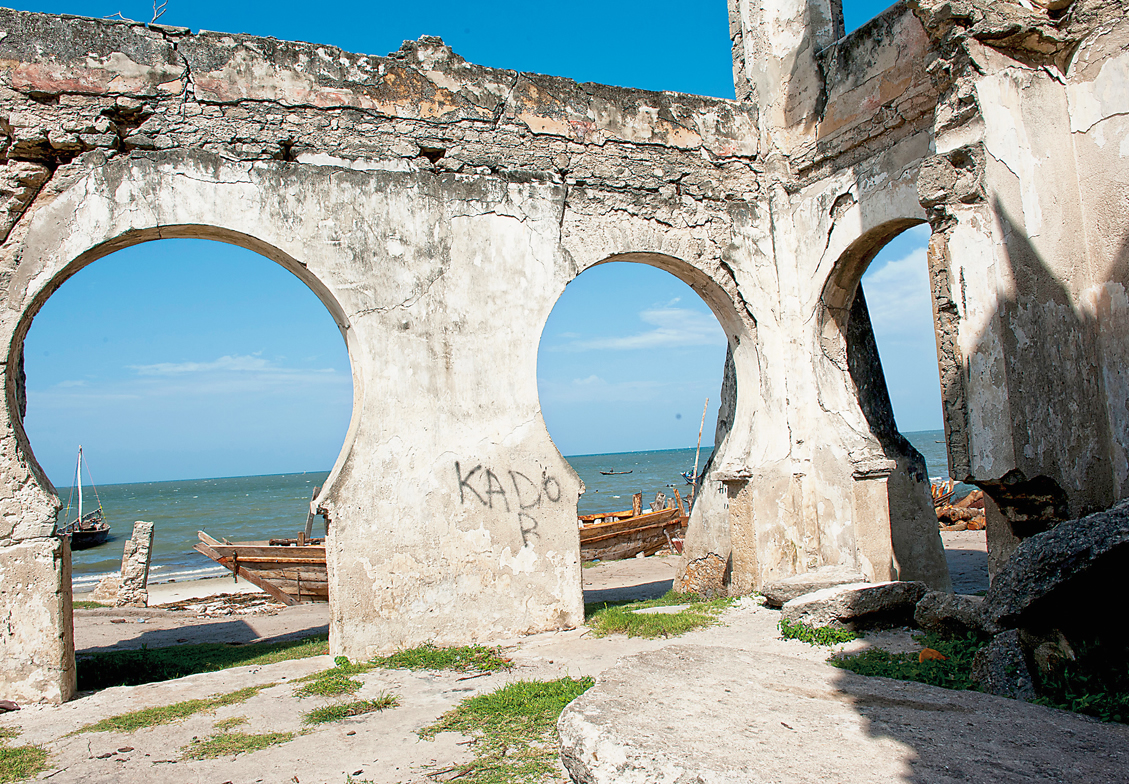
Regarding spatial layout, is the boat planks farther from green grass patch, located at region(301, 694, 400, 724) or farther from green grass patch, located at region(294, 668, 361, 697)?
green grass patch, located at region(301, 694, 400, 724)

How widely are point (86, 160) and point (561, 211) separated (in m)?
3.64

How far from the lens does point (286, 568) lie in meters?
12.9

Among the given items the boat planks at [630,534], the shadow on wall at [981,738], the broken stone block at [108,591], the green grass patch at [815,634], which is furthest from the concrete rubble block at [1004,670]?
the broken stone block at [108,591]

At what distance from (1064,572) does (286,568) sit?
39.1 feet

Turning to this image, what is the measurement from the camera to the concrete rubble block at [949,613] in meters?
5.05

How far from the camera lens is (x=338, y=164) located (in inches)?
241

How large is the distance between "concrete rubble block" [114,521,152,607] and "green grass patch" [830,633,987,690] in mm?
12030

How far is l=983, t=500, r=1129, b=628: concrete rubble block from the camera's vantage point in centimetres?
347

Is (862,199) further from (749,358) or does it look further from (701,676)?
(701,676)

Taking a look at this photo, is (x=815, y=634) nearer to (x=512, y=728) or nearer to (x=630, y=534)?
(x=512, y=728)

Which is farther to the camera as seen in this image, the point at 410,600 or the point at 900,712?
the point at 410,600

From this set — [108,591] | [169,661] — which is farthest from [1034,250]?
[108,591]

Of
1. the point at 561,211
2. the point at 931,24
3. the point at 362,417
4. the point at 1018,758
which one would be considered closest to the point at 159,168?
the point at 362,417

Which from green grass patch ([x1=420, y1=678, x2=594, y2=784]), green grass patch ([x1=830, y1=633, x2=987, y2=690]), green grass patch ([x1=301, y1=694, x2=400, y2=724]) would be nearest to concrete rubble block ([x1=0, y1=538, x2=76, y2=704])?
green grass patch ([x1=301, y1=694, x2=400, y2=724])
